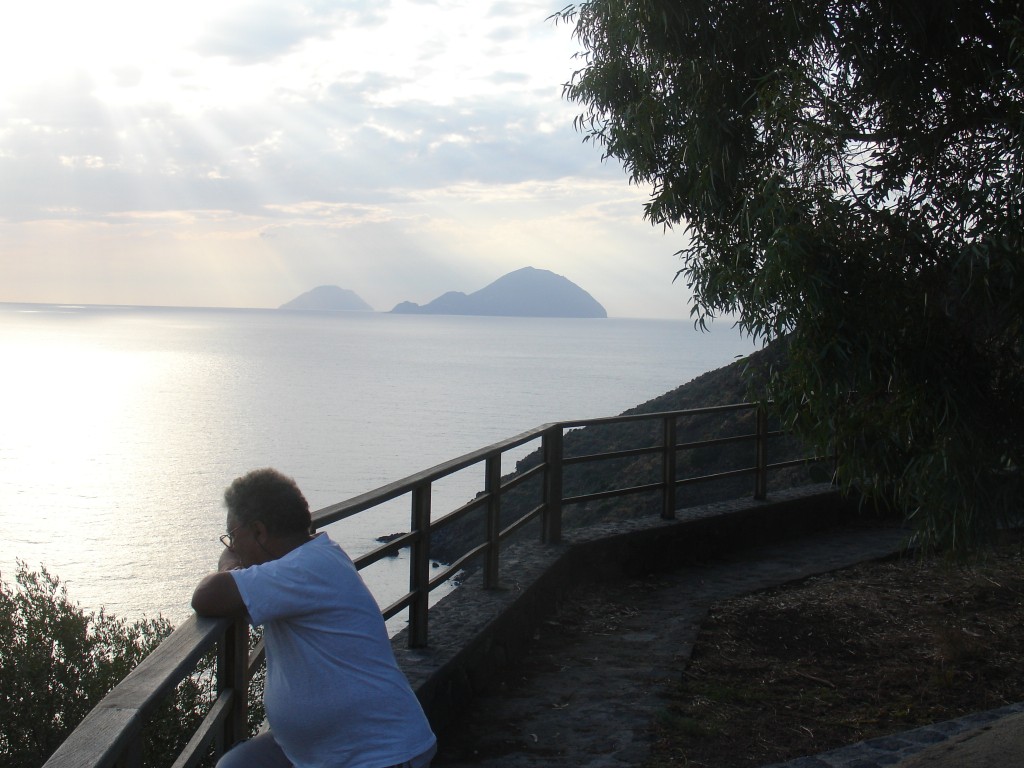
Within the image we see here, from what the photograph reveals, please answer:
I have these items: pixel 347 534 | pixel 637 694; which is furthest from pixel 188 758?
pixel 347 534

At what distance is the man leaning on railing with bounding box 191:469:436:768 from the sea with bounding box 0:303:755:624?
10677 millimetres

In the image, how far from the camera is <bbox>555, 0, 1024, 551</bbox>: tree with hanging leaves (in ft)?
17.8

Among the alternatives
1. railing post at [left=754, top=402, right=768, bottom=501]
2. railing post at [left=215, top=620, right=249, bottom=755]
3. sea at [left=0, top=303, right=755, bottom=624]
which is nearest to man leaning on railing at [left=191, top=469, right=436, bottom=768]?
railing post at [left=215, top=620, right=249, bottom=755]

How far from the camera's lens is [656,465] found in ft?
103

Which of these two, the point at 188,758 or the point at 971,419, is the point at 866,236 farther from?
the point at 188,758

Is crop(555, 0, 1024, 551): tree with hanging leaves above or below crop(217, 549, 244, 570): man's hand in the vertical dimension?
above

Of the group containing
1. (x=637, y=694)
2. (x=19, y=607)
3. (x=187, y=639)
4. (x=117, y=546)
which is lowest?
(x=117, y=546)

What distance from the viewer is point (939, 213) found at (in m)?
5.77

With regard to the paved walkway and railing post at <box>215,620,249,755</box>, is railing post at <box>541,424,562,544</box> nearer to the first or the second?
the paved walkway

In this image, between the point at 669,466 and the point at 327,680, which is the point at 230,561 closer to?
the point at 327,680

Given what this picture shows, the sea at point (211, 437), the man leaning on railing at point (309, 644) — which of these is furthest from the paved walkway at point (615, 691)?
the sea at point (211, 437)

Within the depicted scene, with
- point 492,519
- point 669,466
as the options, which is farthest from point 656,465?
point 492,519

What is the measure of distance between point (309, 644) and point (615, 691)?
317 centimetres

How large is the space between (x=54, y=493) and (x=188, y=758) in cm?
5471
